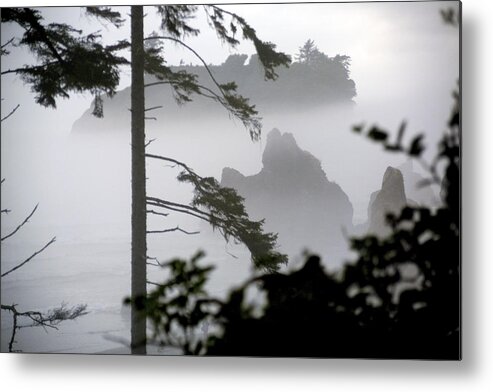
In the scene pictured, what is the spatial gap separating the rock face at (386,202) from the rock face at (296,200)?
0.37ft

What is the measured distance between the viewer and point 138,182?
4.75 metres

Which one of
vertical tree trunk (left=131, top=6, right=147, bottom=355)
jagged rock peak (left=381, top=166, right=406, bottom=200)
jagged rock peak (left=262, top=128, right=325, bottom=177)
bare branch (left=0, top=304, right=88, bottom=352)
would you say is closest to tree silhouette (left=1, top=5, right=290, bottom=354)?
vertical tree trunk (left=131, top=6, right=147, bottom=355)

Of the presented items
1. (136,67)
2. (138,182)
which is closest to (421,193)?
(138,182)

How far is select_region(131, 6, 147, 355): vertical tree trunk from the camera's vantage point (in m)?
4.70

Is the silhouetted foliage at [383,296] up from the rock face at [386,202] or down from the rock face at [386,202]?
down

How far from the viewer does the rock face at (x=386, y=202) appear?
4555 mm

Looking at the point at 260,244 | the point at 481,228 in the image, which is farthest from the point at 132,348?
the point at 481,228

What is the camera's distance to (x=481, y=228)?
15.0ft

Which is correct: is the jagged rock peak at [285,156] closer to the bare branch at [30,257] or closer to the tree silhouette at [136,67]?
the tree silhouette at [136,67]

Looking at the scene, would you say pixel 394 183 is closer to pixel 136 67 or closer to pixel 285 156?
pixel 285 156

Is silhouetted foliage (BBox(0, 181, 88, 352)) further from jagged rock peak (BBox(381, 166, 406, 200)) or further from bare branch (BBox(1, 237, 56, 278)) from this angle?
jagged rock peak (BBox(381, 166, 406, 200))

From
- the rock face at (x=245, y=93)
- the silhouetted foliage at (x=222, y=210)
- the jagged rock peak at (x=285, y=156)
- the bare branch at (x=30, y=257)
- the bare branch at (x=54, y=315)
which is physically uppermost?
the rock face at (x=245, y=93)

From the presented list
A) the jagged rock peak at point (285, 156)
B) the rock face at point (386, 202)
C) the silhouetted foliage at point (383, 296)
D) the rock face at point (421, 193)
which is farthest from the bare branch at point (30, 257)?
the rock face at point (421, 193)

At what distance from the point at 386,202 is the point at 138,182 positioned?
1261mm
